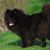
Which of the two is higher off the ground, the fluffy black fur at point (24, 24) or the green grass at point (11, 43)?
the fluffy black fur at point (24, 24)

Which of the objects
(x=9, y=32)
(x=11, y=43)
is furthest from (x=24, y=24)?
(x=9, y=32)

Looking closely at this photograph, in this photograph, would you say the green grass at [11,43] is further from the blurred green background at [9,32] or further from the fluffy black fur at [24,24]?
the fluffy black fur at [24,24]

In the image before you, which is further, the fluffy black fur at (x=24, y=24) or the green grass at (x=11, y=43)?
the fluffy black fur at (x=24, y=24)

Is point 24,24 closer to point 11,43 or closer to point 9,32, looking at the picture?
point 11,43

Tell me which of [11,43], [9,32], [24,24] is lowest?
[9,32]

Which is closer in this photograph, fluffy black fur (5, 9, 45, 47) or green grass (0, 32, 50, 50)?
green grass (0, 32, 50, 50)

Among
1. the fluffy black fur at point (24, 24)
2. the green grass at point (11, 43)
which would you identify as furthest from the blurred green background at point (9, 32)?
the fluffy black fur at point (24, 24)

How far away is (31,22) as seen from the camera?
1138 cm

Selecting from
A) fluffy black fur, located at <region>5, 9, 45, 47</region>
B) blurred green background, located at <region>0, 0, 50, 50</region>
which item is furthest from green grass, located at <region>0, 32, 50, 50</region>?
fluffy black fur, located at <region>5, 9, 45, 47</region>

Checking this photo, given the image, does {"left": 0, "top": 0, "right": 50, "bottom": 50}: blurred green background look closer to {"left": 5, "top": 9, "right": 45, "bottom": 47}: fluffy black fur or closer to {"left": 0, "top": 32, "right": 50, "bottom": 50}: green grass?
{"left": 0, "top": 32, "right": 50, "bottom": 50}: green grass

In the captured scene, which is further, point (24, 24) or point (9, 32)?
point (9, 32)

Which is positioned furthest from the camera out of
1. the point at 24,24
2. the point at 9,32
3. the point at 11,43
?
the point at 9,32

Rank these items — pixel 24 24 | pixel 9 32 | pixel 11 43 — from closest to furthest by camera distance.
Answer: pixel 24 24 → pixel 11 43 → pixel 9 32

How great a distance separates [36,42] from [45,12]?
1.40 metres
